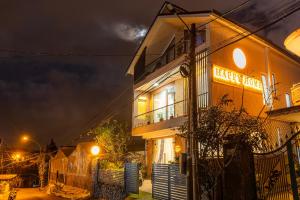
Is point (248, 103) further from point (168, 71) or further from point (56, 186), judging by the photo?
point (56, 186)

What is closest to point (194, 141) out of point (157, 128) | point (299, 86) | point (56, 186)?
point (299, 86)

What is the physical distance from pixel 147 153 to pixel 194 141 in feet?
44.0

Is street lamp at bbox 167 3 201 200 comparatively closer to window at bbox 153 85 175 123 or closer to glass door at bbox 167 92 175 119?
window at bbox 153 85 175 123

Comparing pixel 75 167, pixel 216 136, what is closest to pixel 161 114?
pixel 75 167

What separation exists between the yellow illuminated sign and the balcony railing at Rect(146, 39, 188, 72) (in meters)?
2.90

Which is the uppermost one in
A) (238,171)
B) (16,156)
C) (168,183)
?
(16,156)

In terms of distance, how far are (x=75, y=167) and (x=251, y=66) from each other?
16672 mm

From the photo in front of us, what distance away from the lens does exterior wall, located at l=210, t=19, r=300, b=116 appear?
1577 cm

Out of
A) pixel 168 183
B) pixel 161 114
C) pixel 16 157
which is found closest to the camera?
pixel 168 183

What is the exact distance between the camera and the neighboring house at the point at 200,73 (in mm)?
15789

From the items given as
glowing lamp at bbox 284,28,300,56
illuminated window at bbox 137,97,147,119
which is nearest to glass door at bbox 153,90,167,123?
illuminated window at bbox 137,97,147,119

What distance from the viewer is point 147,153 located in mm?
22516

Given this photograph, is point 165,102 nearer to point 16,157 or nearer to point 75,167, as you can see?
point 75,167

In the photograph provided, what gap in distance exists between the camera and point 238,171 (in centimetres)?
973
